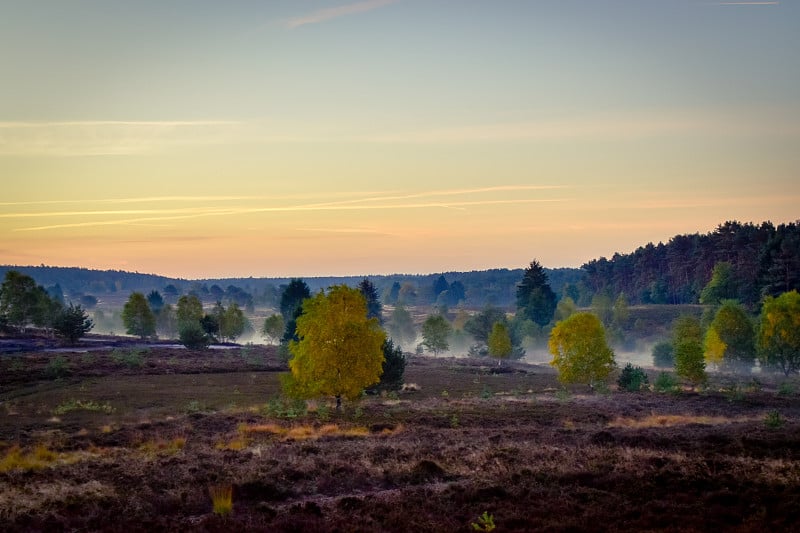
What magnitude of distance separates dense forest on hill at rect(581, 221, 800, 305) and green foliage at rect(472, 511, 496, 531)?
333 feet

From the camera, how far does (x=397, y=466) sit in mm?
22812

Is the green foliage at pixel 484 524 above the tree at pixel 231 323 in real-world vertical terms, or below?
above

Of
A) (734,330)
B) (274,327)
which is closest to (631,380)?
(734,330)

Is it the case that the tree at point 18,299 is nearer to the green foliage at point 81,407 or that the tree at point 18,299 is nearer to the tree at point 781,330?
the green foliage at point 81,407

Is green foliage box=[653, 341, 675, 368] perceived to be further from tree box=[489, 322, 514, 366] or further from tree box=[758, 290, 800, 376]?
tree box=[489, 322, 514, 366]

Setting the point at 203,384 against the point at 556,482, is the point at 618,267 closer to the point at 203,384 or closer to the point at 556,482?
the point at 203,384

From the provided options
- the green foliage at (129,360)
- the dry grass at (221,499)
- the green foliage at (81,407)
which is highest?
the dry grass at (221,499)

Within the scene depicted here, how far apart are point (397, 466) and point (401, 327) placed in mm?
164182

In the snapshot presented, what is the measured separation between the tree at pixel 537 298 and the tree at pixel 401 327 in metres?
48.6

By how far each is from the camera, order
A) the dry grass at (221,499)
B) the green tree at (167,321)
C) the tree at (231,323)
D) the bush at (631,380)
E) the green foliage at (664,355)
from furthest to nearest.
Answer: the green tree at (167,321) → the tree at (231,323) → the green foliage at (664,355) → the bush at (631,380) → the dry grass at (221,499)

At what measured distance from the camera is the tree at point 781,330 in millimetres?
70312

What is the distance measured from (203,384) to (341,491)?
45.1 metres

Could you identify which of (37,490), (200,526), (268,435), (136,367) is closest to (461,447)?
(268,435)

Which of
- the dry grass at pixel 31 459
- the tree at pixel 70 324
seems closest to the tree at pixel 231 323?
the tree at pixel 70 324
